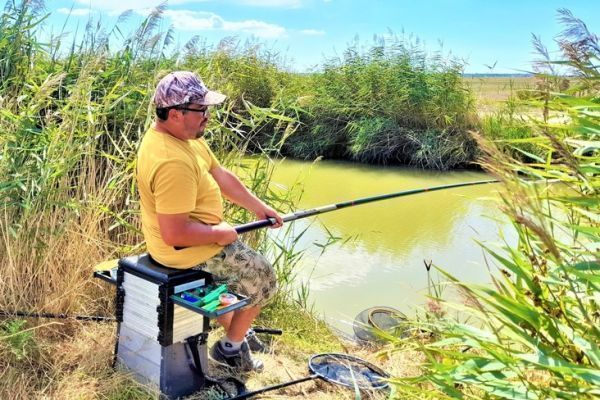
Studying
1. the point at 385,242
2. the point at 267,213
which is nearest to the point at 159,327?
the point at 267,213

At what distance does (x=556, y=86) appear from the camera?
1.78 meters

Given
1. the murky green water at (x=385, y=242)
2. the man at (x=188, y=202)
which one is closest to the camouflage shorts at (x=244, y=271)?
the man at (x=188, y=202)

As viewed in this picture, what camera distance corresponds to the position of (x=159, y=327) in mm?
1878

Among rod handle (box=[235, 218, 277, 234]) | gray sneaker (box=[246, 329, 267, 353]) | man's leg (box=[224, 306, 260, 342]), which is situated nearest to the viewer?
rod handle (box=[235, 218, 277, 234])

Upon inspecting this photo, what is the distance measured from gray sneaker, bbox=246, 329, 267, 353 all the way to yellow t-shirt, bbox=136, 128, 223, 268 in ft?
1.95

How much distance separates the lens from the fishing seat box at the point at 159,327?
1.87m

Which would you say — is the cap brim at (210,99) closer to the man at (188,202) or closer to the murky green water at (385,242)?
A: the man at (188,202)

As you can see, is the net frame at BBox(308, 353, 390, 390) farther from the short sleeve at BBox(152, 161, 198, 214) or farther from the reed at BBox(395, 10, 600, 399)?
the short sleeve at BBox(152, 161, 198, 214)

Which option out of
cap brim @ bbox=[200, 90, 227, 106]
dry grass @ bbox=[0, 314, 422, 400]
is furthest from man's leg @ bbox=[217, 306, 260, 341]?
cap brim @ bbox=[200, 90, 227, 106]

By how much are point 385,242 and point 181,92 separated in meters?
3.46

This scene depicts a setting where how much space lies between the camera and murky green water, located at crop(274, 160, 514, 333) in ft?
12.1

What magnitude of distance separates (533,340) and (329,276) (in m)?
2.79

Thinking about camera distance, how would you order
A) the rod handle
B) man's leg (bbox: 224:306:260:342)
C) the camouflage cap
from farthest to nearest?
man's leg (bbox: 224:306:260:342) → the rod handle → the camouflage cap

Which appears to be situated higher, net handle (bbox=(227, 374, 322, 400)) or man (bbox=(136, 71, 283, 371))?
man (bbox=(136, 71, 283, 371))
